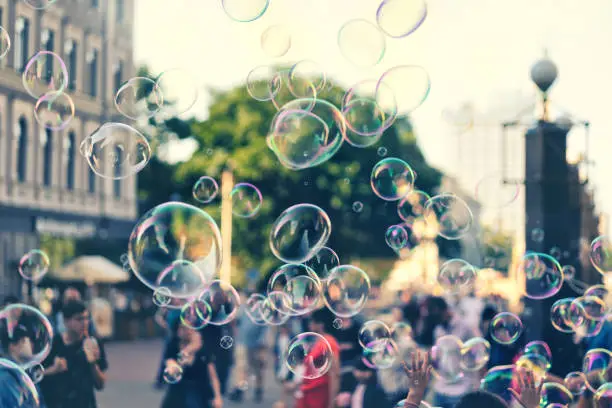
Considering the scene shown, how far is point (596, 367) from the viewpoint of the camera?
24.4 ft

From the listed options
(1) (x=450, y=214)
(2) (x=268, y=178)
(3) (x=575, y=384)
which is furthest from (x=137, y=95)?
(2) (x=268, y=178)

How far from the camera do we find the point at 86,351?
7730 millimetres

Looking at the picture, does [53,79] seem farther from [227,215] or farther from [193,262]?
[227,215]

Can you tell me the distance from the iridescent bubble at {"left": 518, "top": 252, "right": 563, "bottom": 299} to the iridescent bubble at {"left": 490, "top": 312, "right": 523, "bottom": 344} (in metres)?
1.48

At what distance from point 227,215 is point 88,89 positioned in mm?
7237

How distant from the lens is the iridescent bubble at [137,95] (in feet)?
36.2

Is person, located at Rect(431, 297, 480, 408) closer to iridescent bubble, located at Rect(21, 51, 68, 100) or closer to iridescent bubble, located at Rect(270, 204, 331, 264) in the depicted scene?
iridescent bubble, located at Rect(270, 204, 331, 264)

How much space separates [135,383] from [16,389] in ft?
45.0

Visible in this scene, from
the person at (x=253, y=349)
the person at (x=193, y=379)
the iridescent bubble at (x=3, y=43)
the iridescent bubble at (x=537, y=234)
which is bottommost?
the person at (x=253, y=349)

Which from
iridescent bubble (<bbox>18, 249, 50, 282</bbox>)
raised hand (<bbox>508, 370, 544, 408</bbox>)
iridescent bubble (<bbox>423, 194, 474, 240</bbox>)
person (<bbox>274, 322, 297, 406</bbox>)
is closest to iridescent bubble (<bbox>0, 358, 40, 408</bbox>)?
raised hand (<bbox>508, 370, 544, 408</bbox>)

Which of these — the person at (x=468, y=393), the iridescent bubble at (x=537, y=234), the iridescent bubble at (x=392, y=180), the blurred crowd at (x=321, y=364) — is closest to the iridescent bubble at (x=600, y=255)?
the iridescent bubble at (x=537, y=234)

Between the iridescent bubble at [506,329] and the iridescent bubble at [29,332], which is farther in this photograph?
the iridescent bubble at [506,329]

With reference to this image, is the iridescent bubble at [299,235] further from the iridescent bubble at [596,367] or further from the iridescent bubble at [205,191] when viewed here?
the iridescent bubble at [596,367]

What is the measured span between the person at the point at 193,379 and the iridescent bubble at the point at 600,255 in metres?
4.15
